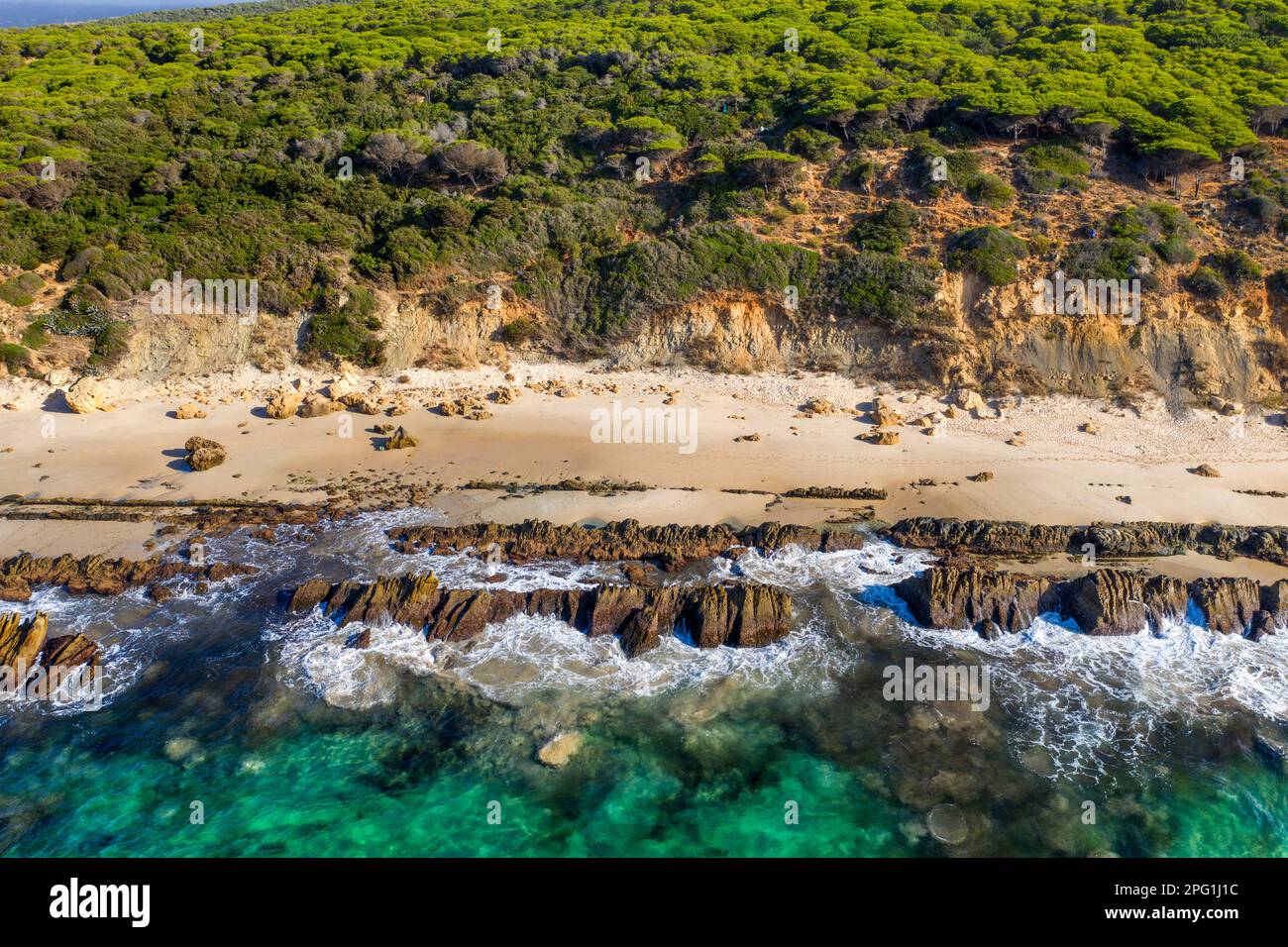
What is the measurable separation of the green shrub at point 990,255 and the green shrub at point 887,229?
2281 mm

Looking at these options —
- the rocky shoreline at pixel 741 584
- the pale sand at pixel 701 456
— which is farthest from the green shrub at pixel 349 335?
the rocky shoreline at pixel 741 584

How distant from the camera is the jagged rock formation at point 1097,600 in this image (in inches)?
658

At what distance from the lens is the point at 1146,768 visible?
44.2 ft

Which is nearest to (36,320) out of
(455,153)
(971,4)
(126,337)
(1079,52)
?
(126,337)

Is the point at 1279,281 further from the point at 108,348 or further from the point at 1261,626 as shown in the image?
the point at 108,348

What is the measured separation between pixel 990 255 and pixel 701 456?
594 inches

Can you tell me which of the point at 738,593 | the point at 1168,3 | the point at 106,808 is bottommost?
the point at 106,808

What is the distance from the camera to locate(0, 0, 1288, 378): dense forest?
1130 inches

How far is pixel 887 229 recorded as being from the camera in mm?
29375

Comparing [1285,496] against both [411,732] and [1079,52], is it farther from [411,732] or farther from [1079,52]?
[1079,52]

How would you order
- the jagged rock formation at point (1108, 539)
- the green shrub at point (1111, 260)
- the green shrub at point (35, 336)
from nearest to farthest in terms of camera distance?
the jagged rock formation at point (1108, 539), the green shrub at point (1111, 260), the green shrub at point (35, 336)

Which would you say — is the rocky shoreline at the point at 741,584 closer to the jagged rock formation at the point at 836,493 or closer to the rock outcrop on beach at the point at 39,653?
the jagged rock formation at the point at 836,493

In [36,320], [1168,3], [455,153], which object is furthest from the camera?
[1168,3]

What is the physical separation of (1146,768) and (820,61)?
4326 cm
